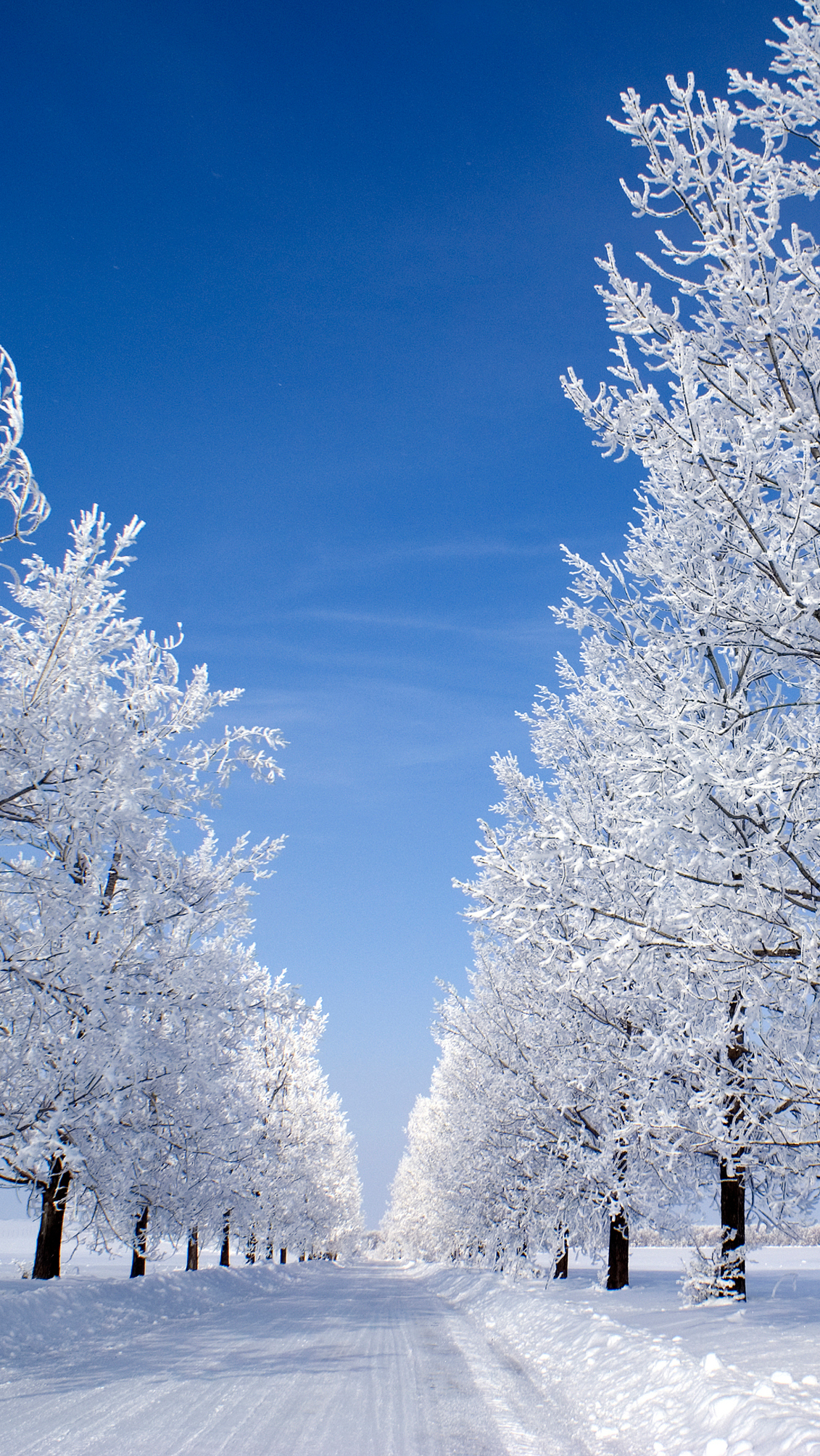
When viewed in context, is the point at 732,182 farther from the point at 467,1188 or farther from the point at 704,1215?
the point at 467,1188

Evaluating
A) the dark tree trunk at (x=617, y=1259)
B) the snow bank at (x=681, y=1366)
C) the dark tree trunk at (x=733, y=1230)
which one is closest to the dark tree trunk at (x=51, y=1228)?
the snow bank at (x=681, y=1366)

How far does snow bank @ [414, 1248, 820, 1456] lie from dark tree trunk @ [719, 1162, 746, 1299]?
10.2 inches

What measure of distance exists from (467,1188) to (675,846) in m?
23.4

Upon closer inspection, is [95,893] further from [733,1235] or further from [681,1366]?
[733,1235]

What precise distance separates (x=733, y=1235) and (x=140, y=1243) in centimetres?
964

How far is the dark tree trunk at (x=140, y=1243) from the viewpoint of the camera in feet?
44.3

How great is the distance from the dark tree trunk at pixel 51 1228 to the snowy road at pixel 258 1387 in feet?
1.19

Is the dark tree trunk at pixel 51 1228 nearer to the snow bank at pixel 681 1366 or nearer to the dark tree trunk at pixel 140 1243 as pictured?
the dark tree trunk at pixel 140 1243

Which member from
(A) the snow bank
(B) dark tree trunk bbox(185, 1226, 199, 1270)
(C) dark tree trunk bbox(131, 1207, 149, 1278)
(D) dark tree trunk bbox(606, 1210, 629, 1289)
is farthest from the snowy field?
(B) dark tree trunk bbox(185, 1226, 199, 1270)

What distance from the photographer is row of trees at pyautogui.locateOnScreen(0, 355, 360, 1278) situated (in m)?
6.57

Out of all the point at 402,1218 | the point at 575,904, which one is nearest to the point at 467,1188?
the point at 575,904

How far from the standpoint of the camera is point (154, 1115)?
12.3 meters

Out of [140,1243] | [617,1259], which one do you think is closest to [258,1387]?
[140,1243]

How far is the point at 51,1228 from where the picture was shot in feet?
38.9
